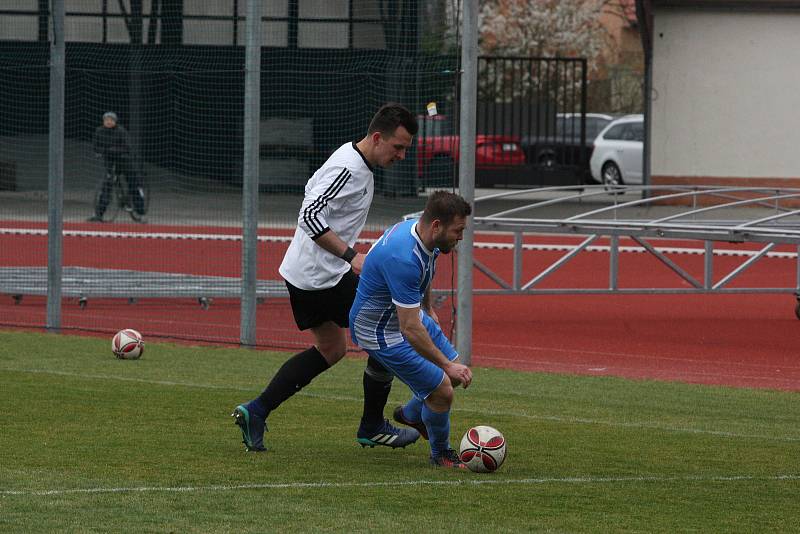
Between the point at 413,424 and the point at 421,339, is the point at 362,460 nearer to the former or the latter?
the point at 413,424

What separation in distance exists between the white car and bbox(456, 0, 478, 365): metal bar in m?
22.5

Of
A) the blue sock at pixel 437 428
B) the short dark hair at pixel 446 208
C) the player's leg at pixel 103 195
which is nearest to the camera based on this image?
the short dark hair at pixel 446 208

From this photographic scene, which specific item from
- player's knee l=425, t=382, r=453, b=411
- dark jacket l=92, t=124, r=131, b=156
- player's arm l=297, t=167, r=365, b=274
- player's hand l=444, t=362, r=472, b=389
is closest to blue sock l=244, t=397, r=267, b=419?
player's arm l=297, t=167, r=365, b=274

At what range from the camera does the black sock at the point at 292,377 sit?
26.6 feet

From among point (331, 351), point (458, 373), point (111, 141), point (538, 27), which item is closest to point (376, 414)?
point (331, 351)

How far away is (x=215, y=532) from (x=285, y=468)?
1489mm

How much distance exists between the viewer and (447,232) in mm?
7172

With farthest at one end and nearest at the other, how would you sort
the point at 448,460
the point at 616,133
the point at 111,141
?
the point at 616,133
the point at 111,141
the point at 448,460

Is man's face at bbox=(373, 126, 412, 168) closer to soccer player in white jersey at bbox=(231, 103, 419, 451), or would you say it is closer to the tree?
soccer player in white jersey at bbox=(231, 103, 419, 451)

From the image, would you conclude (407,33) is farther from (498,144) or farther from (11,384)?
(498,144)

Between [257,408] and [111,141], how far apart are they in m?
9.68

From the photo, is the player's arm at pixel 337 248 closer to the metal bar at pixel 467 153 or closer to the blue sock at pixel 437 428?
the blue sock at pixel 437 428

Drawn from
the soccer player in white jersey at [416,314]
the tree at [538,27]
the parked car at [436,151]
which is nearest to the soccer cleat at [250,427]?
the soccer player in white jersey at [416,314]

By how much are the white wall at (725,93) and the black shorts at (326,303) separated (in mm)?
21111
